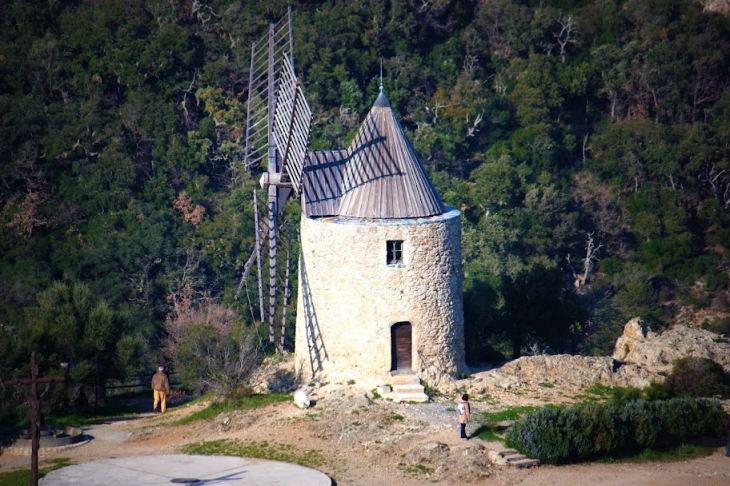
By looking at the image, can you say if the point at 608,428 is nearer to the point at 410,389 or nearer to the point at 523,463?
the point at 523,463

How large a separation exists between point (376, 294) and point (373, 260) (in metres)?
0.77

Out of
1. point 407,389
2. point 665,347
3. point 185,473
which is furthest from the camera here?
point 665,347

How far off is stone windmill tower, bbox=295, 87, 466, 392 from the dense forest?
10.1 meters

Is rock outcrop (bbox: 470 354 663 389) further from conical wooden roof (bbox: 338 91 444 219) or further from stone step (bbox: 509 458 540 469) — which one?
stone step (bbox: 509 458 540 469)

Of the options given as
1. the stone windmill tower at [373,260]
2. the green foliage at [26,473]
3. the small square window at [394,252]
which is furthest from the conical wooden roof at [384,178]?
the green foliage at [26,473]

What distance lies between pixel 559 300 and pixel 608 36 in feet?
88.8

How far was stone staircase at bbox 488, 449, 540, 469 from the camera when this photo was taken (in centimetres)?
2094

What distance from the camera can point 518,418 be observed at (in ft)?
75.9

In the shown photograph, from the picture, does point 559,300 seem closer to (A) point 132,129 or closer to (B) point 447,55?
(A) point 132,129

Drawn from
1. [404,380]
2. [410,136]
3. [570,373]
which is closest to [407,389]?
[404,380]

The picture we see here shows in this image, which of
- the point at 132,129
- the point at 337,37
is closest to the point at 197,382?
the point at 132,129

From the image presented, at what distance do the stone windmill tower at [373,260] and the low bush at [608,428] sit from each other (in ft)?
12.8

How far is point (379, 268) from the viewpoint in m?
24.3

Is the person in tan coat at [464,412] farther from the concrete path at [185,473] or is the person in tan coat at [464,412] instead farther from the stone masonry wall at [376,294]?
the concrete path at [185,473]
